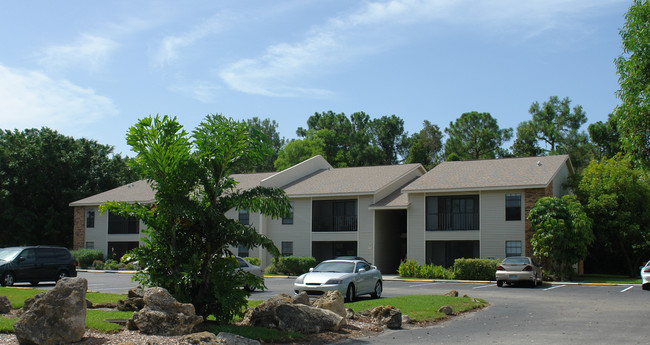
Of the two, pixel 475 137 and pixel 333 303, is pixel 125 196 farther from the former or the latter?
pixel 475 137

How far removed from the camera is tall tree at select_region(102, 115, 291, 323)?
12609mm

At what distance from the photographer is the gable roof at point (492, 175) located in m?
33.5

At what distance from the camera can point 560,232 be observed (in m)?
30.1

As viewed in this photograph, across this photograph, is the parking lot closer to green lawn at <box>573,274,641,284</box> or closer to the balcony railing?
green lawn at <box>573,274,641,284</box>

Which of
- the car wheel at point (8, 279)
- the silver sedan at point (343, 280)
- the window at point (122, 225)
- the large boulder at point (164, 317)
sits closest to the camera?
the large boulder at point (164, 317)

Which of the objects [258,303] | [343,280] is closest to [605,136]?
[343,280]

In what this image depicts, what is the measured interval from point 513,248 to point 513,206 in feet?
7.33

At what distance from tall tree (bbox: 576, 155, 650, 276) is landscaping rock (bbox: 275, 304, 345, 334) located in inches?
1025

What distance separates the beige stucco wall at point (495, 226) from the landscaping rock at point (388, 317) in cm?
2059

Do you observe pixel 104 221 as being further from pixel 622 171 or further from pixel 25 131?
pixel 622 171

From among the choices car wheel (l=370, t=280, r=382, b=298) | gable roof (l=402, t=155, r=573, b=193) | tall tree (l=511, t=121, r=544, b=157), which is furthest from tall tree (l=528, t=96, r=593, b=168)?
car wheel (l=370, t=280, r=382, b=298)

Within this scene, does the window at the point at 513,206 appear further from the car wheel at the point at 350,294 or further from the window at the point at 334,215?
the car wheel at the point at 350,294

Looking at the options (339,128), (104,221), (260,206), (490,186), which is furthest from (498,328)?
(339,128)

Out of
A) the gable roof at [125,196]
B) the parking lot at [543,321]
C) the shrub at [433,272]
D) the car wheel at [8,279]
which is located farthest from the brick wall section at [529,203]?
the gable roof at [125,196]
